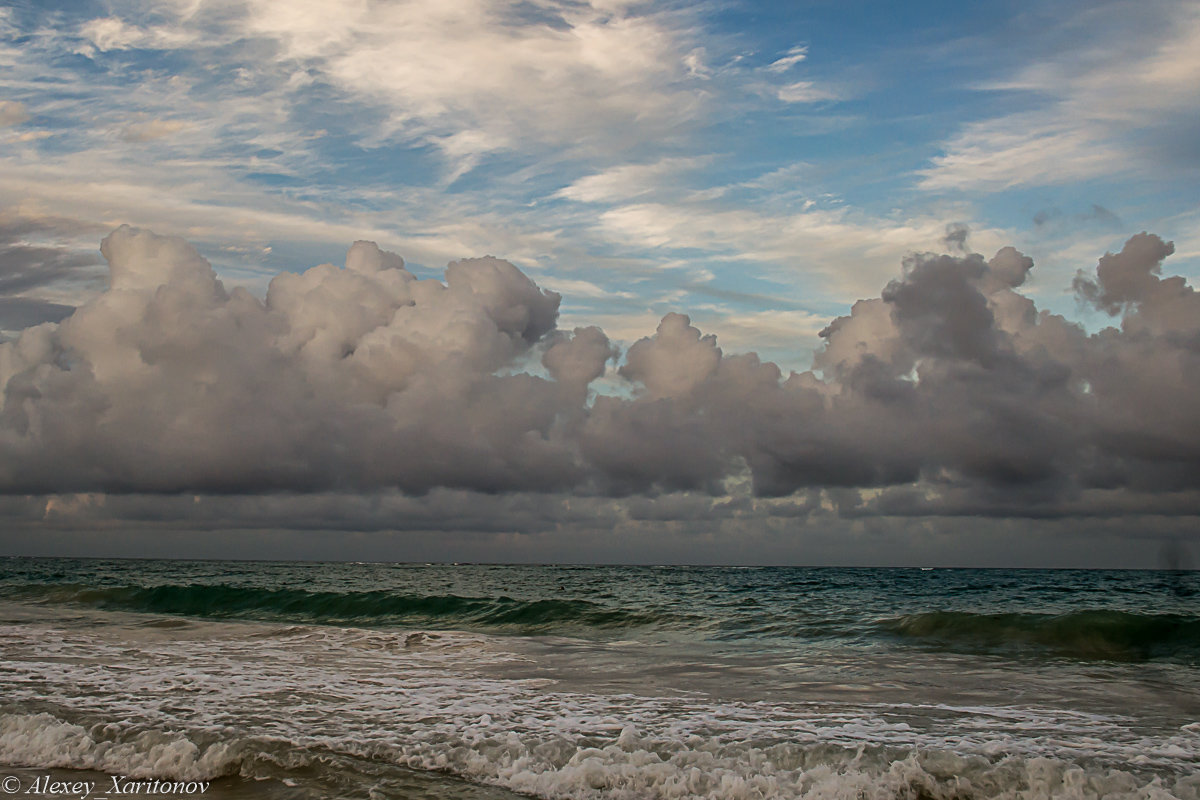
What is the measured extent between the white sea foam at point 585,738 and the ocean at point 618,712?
0.03m

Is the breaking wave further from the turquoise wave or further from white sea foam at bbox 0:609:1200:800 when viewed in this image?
white sea foam at bbox 0:609:1200:800

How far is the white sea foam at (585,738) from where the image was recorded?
7438 millimetres

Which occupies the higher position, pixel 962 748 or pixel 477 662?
pixel 962 748

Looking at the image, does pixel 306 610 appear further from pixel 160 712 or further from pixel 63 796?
pixel 63 796

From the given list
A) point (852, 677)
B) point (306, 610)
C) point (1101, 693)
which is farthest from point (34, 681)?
point (306, 610)

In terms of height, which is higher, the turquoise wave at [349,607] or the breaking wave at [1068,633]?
the breaking wave at [1068,633]

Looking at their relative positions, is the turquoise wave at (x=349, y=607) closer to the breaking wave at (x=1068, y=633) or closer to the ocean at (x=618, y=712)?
the ocean at (x=618, y=712)

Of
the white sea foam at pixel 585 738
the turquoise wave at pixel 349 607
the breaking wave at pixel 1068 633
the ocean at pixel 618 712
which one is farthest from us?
the turquoise wave at pixel 349 607

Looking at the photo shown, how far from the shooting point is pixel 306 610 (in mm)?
31688

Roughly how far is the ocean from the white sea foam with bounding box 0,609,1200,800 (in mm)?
34

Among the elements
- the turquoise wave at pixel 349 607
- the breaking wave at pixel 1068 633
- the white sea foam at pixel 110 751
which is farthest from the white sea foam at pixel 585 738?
the turquoise wave at pixel 349 607

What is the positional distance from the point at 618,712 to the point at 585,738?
4.86ft

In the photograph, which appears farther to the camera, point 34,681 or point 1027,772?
point 34,681

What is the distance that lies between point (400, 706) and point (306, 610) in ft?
76.1
